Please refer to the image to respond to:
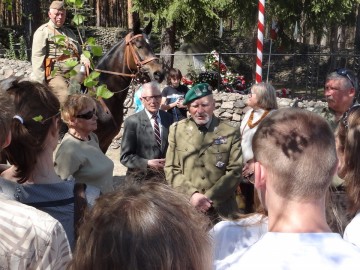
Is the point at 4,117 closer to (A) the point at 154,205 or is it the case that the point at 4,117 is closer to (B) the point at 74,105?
(A) the point at 154,205

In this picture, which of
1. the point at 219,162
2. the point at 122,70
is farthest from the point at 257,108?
the point at 122,70

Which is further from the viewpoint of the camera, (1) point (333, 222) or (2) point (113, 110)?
(2) point (113, 110)

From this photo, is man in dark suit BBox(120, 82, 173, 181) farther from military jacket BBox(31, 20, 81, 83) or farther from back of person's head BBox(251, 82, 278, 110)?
military jacket BBox(31, 20, 81, 83)

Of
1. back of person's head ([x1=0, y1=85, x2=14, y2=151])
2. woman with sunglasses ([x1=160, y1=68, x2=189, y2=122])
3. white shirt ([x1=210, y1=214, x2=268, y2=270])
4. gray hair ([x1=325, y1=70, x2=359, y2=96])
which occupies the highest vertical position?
back of person's head ([x1=0, y1=85, x2=14, y2=151])

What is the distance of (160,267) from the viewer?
59.0 inches

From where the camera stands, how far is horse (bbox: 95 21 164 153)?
7.46m

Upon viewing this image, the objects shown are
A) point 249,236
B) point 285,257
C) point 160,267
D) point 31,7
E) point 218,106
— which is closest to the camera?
point 160,267

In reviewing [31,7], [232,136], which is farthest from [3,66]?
[232,136]

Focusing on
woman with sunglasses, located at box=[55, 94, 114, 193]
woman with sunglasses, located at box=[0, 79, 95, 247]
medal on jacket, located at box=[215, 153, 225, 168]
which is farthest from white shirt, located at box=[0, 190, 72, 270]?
medal on jacket, located at box=[215, 153, 225, 168]

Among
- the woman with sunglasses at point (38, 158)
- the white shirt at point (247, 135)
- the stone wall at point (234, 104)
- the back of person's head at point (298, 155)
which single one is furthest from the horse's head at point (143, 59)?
the back of person's head at point (298, 155)

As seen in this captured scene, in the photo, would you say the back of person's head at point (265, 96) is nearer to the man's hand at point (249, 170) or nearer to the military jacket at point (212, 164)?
the military jacket at point (212, 164)

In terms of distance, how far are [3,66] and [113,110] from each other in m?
10.2

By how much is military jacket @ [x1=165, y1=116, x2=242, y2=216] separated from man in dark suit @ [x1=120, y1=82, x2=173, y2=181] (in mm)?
824

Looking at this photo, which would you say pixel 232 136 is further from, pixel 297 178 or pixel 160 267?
pixel 160 267
